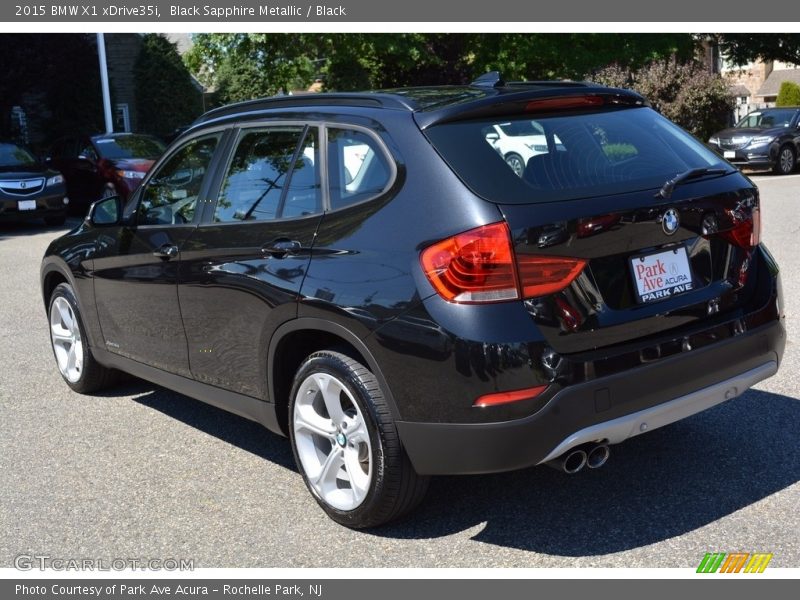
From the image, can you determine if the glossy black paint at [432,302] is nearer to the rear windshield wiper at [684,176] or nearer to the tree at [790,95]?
the rear windshield wiper at [684,176]

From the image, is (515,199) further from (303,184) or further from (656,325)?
(303,184)

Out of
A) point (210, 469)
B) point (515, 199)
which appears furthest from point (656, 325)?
point (210, 469)

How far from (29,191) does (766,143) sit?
16.5 metres

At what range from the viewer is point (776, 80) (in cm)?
7688

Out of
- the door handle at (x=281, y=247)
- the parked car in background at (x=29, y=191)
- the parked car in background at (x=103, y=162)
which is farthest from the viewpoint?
the parked car in background at (x=103, y=162)

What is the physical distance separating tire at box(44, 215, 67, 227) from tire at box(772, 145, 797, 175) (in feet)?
53.5

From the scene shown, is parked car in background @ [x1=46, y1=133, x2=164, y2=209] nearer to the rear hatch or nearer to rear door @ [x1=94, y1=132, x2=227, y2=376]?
rear door @ [x1=94, y1=132, x2=227, y2=376]

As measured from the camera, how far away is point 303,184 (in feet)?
14.4

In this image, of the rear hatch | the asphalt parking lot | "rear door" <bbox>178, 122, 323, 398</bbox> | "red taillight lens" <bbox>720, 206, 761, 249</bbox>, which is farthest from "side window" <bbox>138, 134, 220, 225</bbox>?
"red taillight lens" <bbox>720, 206, 761, 249</bbox>

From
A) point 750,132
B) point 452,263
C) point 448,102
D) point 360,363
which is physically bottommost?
point 750,132

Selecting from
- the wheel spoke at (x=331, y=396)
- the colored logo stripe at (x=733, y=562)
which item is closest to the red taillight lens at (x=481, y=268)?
the wheel spoke at (x=331, y=396)

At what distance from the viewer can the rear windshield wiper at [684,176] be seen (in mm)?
3969

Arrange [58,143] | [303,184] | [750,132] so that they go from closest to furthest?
[303,184] < [58,143] < [750,132]

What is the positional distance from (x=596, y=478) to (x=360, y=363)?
137cm
